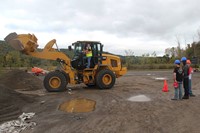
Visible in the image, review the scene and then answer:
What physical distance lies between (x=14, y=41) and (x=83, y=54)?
12.1 ft

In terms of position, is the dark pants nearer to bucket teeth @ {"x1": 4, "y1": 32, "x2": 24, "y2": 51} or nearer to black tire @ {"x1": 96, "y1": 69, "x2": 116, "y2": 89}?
black tire @ {"x1": 96, "y1": 69, "x2": 116, "y2": 89}

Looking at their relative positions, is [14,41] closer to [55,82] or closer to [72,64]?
[55,82]

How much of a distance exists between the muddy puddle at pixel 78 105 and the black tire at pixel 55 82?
9.91ft

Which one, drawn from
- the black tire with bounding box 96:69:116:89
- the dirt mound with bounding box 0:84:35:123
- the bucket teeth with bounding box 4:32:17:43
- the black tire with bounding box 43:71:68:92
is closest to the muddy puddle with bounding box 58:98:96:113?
the dirt mound with bounding box 0:84:35:123

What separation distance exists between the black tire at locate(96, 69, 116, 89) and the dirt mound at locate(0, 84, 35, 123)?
14.4 feet

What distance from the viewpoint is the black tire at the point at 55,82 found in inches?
555

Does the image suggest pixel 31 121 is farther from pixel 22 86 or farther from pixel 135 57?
pixel 135 57

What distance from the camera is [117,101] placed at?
10914 mm

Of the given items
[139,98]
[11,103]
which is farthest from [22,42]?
[139,98]

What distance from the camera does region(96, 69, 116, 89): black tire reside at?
1505 centimetres

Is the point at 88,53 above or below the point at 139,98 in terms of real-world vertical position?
above

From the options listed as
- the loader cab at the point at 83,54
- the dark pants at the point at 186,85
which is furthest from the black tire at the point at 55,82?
the dark pants at the point at 186,85

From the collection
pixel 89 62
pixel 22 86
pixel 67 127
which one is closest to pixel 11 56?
pixel 22 86

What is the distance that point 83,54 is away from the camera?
15.1 meters
